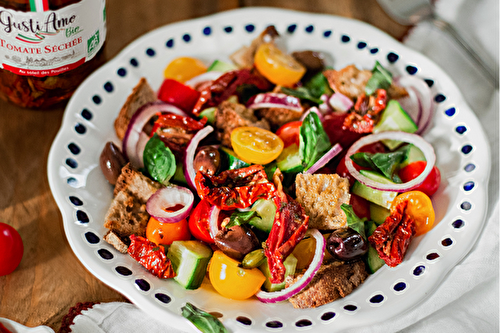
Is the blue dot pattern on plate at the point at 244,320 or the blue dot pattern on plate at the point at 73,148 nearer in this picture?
the blue dot pattern on plate at the point at 244,320

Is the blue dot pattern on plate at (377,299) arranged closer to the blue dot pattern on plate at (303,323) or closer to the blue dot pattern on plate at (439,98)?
the blue dot pattern on plate at (303,323)

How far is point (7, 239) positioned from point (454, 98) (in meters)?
2.30

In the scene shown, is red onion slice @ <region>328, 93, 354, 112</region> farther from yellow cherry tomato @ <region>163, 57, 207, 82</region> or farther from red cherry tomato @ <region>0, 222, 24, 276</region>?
red cherry tomato @ <region>0, 222, 24, 276</region>

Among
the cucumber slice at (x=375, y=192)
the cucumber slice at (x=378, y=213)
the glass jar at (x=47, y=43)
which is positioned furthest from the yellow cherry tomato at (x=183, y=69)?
the cucumber slice at (x=378, y=213)

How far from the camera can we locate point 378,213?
84.4 inches

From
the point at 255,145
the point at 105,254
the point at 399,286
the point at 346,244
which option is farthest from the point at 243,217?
the point at 399,286

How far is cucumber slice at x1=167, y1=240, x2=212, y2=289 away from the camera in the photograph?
6.25 feet

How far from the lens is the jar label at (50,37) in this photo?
1983 millimetres

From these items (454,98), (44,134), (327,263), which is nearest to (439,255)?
(327,263)

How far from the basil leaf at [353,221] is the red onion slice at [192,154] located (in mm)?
683

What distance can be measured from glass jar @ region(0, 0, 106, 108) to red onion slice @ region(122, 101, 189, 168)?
366mm

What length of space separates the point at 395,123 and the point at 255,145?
756mm

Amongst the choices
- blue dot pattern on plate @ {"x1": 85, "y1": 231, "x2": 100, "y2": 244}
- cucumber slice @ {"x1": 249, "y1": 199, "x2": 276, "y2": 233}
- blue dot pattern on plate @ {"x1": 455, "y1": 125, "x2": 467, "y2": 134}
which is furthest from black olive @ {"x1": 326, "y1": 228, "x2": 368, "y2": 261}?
blue dot pattern on plate @ {"x1": 85, "y1": 231, "x2": 100, "y2": 244}

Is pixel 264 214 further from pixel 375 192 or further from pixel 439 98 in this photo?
pixel 439 98
